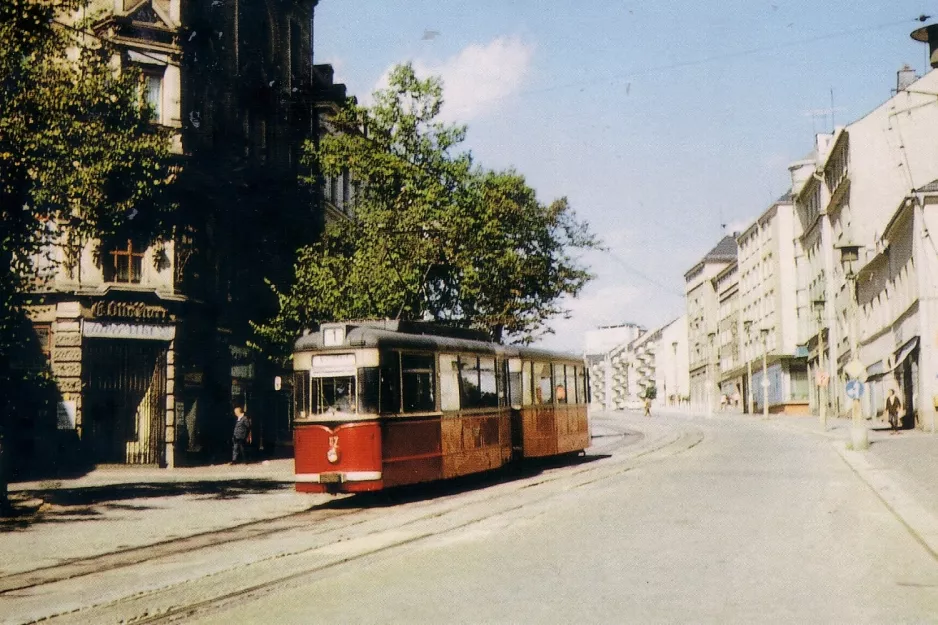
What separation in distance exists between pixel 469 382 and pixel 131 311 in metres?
12.4

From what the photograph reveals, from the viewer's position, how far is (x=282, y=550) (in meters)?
12.4

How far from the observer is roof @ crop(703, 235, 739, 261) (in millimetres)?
122688

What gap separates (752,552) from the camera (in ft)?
35.4

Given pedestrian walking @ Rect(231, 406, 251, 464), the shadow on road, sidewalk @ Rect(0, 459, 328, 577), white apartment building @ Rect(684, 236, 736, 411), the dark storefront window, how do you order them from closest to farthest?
sidewalk @ Rect(0, 459, 328, 577), the shadow on road, the dark storefront window, pedestrian walking @ Rect(231, 406, 251, 464), white apartment building @ Rect(684, 236, 736, 411)

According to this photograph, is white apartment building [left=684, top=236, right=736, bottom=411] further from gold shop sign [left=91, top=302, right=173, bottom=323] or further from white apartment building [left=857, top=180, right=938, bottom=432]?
gold shop sign [left=91, top=302, right=173, bottom=323]

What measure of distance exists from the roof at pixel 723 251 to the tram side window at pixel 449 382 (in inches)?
4106

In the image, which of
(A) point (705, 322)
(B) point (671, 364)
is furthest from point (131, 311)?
(B) point (671, 364)

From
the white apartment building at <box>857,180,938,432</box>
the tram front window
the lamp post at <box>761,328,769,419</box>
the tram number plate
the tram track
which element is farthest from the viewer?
the lamp post at <box>761,328,769,419</box>

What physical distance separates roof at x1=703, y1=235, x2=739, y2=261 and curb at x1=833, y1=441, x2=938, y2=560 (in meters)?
97.9

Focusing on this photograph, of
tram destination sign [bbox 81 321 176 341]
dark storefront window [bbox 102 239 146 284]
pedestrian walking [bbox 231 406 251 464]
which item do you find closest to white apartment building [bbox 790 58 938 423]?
pedestrian walking [bbox 231 406 251 464]

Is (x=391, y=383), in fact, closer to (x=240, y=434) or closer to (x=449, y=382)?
(x=449, y=382)

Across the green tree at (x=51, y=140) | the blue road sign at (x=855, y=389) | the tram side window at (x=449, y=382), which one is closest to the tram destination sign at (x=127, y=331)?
the green tree at (x=51, y=140)

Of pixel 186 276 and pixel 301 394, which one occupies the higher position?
pixel 186 276

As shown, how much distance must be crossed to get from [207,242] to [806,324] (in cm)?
5815
